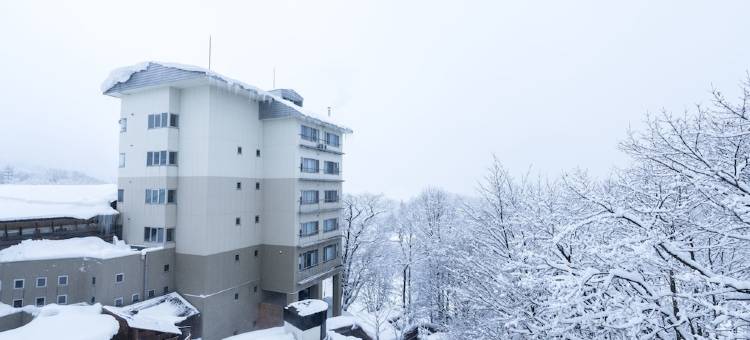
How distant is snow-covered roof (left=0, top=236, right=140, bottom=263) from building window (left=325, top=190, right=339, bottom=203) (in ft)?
49.9

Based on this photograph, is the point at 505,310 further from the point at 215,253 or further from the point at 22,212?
the point at 22,212

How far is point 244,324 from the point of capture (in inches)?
1021

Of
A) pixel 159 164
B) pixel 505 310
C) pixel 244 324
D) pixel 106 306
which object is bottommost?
pixel 244 324

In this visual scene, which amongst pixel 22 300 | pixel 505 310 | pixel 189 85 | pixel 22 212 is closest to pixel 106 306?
pixel 22 300

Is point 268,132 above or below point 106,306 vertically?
above

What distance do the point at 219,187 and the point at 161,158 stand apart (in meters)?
4.40

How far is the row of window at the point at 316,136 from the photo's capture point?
29.2 meters

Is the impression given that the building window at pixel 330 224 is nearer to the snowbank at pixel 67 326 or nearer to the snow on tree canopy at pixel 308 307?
the snow on tree canopy at pixel 308 307

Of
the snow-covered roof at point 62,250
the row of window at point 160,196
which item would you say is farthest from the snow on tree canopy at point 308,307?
the row of window at point 160,196

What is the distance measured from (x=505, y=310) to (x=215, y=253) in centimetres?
1889

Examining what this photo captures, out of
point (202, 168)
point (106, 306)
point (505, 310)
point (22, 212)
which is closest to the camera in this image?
point (505, 310)

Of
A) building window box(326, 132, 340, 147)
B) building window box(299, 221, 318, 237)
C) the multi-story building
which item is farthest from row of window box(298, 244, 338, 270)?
building window box(326, 132, 340, 147)

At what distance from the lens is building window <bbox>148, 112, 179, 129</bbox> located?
24062 millimetres

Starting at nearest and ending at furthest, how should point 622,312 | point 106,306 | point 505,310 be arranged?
point 622,312
point 505,310
point 106,306
